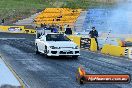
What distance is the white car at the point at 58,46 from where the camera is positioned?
70.1ft

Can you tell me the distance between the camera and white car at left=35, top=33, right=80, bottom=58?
21.4m

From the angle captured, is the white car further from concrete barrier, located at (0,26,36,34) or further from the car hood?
concrete barrier, located at (0,26,36,34)

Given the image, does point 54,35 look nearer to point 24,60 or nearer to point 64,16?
point 24,60

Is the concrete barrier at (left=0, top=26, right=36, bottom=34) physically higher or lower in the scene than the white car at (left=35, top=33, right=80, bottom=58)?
lower

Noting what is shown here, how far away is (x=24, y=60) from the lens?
68.6 feet

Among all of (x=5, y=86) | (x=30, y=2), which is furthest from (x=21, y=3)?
(x=5, y=86)

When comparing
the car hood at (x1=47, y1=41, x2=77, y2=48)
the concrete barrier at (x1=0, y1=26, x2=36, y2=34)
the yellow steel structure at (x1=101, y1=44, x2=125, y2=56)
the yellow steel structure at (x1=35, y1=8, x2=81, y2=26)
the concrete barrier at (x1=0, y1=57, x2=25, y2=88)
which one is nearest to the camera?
the concrete barrier at (x1=0, y1=57, x2=25, y2=88)

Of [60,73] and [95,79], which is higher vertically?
[95,79]

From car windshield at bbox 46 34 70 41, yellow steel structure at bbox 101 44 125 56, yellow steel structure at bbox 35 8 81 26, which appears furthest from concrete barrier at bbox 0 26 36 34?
car windshield at bbox 46 34 70 41

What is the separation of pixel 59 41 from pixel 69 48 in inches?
46.0

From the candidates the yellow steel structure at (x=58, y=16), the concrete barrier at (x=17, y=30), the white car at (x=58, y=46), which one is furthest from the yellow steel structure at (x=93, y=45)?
the yellow steel structure at (x=58, y=16)

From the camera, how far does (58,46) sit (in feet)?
70.7

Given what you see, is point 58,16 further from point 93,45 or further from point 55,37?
point 55,37

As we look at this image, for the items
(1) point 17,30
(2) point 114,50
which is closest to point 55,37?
(2) point 114,50
